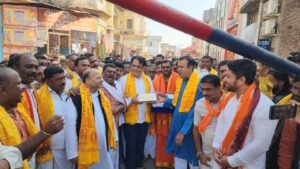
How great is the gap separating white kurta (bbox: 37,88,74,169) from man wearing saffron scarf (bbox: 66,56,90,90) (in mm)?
1327

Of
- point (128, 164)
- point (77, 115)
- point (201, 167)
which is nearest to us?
point (77, 115)

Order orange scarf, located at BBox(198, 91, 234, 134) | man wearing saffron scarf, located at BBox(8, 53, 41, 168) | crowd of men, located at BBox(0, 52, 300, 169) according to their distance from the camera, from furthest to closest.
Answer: orange scarf, located at BBox(198, 91, 234, 134)
man wearing saffron scarf, located at BBox(8, 53, 41, 168)
crowd of men, located at BBox(0, 52, 300, 169)

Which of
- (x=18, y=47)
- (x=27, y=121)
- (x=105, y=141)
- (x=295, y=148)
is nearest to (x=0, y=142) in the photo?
(x=27, y=121)

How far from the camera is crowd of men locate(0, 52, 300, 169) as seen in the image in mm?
2145

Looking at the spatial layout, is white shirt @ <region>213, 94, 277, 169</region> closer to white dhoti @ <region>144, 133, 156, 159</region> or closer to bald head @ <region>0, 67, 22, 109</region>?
bald head @ <region>0, 67, 22, 109</region>

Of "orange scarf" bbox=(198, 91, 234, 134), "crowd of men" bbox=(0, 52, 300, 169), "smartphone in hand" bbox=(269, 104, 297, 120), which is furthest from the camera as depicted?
"orange scarf" bbox=(198, 91, 234, 134)

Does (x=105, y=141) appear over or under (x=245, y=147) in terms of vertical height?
under

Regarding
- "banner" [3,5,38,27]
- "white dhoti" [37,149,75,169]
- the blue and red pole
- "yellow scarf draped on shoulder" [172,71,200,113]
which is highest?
"banner" [3,5,38,27]

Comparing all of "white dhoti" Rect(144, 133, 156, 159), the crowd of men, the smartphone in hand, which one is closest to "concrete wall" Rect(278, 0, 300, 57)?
the crowd of men

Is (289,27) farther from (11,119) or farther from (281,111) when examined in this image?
(11,119)

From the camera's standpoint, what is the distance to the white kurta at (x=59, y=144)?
316 cm

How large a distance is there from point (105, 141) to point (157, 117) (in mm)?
1763

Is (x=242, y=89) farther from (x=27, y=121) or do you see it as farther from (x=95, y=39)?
(x=95, y=39)

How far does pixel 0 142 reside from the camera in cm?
182
